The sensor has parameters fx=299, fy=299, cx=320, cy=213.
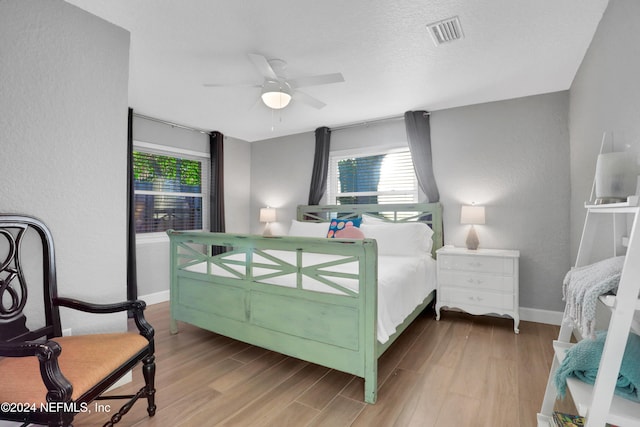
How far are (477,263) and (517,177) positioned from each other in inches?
42.7

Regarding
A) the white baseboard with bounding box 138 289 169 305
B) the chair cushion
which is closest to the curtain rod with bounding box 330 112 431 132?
the white baseboard with bounding box 138 289 169 305

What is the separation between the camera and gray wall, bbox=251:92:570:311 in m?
3.13

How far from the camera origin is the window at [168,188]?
13.1ft

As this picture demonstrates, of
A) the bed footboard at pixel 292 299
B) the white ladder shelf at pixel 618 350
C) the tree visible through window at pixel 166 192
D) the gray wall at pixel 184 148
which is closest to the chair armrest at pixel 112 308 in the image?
the bed footboard at pixel 292 299

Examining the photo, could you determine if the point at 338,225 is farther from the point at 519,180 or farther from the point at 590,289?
the point at 590,289

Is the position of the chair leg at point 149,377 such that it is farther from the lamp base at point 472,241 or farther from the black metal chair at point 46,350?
the lamp base at point 472,241

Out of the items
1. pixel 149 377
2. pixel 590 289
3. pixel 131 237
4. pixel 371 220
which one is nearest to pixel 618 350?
pixel 590 289

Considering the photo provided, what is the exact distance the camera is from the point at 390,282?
2252mm

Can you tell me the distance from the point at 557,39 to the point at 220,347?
3643mm

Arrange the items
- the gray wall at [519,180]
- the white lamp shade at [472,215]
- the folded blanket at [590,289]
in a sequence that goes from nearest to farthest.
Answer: the folded blanket at [590,289]
the gray wall at [519,180]
the white lamp shade at [472,215]

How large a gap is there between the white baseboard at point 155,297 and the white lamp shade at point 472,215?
3.96 metres

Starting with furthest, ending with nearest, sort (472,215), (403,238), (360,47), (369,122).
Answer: (369,122)
(403,238)
(472,215)
(360,47)

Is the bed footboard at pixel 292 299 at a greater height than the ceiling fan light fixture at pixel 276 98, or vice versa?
the ceiling fan light fixture at pixel 276 98

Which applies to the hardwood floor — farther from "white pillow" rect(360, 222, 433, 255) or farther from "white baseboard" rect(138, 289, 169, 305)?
"white baseboard" rect(138, 289, 169, 305)
